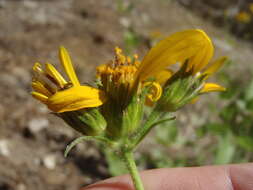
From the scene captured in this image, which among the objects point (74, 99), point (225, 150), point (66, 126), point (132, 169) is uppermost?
point (74, 99)

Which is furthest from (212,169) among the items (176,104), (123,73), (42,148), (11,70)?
(11,70)

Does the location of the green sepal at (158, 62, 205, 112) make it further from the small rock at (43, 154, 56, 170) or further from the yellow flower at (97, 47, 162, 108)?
the small rock at (43, 154, 56, 170)

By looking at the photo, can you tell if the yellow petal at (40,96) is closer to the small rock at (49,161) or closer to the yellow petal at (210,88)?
the yellow petal at (210,88)

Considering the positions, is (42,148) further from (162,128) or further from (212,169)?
(212,169)

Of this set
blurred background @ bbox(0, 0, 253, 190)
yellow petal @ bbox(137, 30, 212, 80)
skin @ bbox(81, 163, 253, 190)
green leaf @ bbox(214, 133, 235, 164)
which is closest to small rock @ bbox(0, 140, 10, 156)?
blurred background @ bbox(0, 0, 253, 190)

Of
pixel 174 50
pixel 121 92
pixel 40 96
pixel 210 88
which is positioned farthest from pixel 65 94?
pixel 210 88

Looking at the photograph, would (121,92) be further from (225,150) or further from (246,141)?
(225,150)
